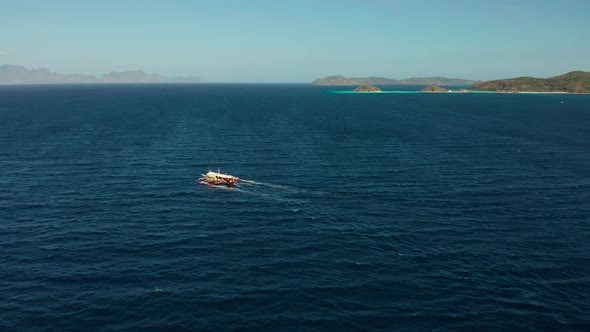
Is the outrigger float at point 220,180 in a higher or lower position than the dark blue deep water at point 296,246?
higher

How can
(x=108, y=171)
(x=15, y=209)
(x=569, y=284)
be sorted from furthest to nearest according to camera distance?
(x=108, y=171) → (x=15, y=209) → (x=569, y=284)

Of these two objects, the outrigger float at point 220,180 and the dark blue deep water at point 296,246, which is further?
the outrigger float at point 220,180

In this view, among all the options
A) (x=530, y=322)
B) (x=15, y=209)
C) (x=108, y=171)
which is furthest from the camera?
(x=108, y=171)

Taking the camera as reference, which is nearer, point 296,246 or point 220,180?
point 296,246

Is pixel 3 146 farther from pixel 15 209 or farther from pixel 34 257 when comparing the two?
pixel 34 257

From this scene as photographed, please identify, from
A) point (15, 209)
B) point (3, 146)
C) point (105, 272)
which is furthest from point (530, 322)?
point (3, 146)

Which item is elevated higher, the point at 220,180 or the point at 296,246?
the point at 220,180

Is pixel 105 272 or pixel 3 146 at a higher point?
pixel 3 146

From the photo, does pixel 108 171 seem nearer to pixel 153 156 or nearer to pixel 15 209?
pixel 153 156

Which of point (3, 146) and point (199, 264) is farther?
point (3, 146)

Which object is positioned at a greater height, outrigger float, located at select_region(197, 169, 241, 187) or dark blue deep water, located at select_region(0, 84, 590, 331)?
outrigger float, located at select_region(197, 169, 241, 187)

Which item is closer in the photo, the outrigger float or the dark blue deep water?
the dark blue deep water
